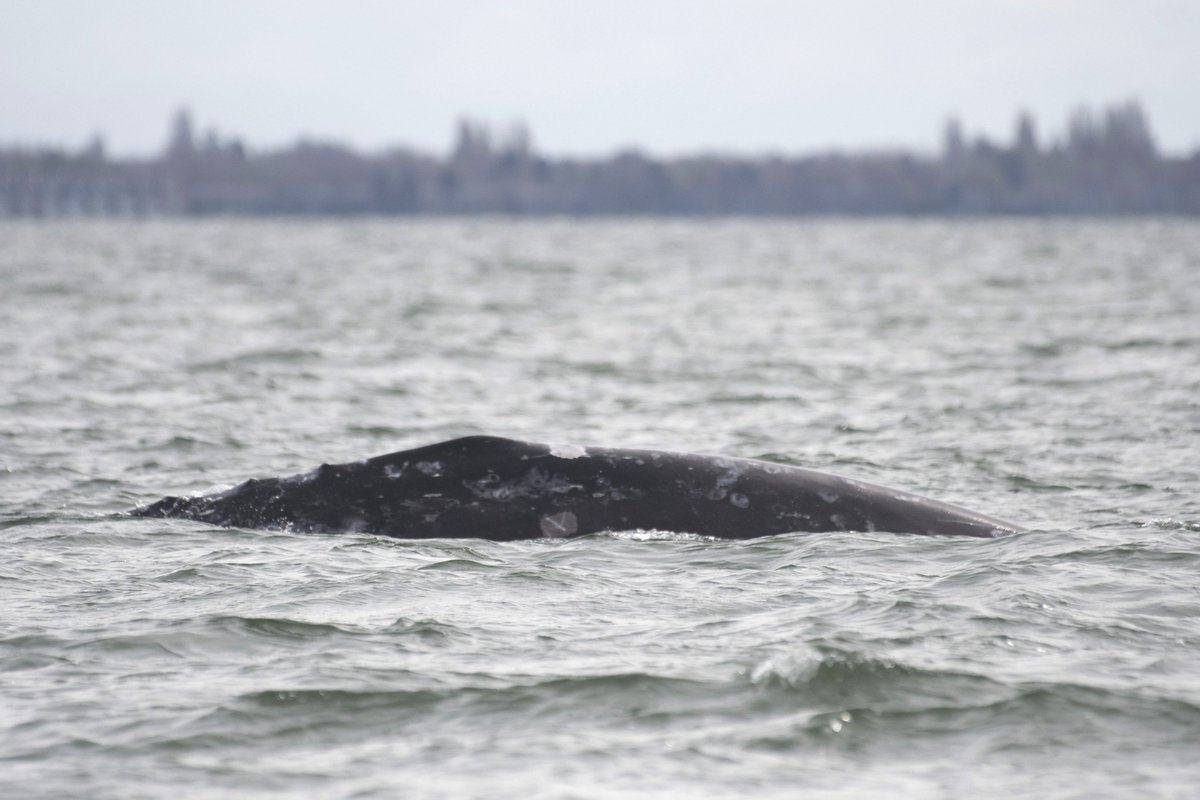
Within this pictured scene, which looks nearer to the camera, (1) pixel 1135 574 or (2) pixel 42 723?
(2) pixel 42 723

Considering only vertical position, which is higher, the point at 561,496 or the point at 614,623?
the point at 561,496

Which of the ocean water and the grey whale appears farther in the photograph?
the grey whale

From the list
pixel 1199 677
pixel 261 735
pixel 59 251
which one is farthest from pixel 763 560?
pixel 59 251

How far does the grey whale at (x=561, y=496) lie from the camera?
8.27m

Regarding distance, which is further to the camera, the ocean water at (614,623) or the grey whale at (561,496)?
the grey whale at (561,496)

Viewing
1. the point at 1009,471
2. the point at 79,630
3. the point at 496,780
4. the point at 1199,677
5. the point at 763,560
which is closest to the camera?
the point at 496,780

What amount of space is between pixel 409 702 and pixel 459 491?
2.31m

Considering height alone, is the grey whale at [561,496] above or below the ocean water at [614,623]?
above

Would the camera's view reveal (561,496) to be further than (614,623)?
Yes

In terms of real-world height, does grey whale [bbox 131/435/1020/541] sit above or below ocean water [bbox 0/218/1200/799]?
above

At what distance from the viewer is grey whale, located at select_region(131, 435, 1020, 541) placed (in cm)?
827

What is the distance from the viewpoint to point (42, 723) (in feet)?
19.2

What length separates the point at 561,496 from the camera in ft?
27.4

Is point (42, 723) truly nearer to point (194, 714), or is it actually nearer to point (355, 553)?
point (194, 714)
